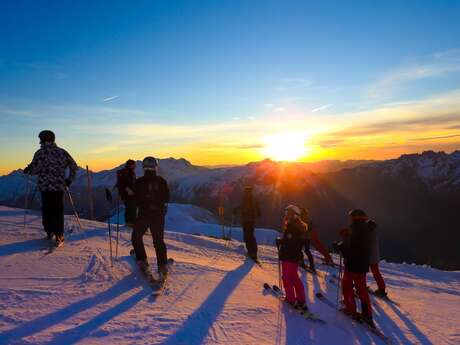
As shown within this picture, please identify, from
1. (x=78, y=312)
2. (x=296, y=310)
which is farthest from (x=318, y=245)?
(x=78, y=312)

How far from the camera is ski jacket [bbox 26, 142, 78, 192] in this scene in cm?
855

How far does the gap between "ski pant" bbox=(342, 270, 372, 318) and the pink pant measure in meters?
0.99

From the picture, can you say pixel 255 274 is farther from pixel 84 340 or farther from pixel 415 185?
pixel 415 185

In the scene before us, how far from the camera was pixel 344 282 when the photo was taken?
24.4ft

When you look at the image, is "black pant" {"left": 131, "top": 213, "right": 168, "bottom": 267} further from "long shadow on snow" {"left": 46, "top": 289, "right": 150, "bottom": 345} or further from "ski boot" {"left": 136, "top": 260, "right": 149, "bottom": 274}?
"long shadow on snow" {"left": 46, "top": 289, "right": 150, "bottom": 345}

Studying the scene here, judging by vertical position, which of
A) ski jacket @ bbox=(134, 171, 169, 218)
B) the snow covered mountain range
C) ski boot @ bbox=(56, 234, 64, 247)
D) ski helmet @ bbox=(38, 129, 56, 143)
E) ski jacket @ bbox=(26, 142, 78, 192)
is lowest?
the snow covered mountain range

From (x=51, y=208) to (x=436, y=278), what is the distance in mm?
15131

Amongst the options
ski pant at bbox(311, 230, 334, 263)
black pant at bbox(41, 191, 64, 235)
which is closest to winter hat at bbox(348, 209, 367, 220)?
ski pant at bbox(311, 230, 334, 263)

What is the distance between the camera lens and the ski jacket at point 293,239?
6.96 metres

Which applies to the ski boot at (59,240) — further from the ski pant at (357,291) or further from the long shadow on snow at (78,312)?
the ski pant at (357,291)

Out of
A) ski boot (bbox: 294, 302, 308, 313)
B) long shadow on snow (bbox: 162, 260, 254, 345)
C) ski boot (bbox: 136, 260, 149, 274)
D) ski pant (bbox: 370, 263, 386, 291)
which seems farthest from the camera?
ski pant (bbox: 370, 263, 386, 291)

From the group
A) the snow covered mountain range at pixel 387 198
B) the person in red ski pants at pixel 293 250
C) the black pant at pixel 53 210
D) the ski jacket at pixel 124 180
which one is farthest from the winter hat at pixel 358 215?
the snow covered mountain range at pixel 387 198

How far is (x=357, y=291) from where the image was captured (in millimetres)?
7238

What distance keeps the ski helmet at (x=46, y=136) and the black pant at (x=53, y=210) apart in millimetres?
1162
